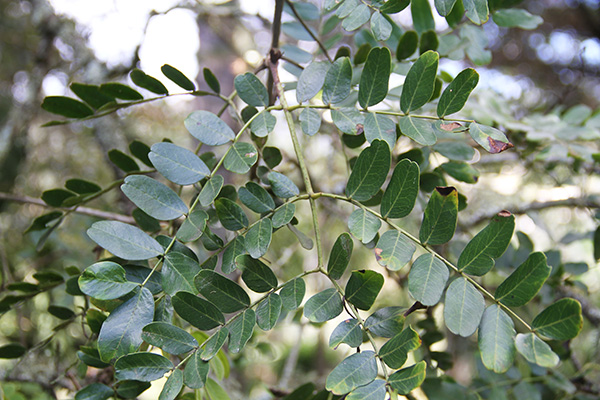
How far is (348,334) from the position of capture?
1.13 feet

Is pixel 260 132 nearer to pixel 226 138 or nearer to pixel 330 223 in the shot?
pixel 226 138

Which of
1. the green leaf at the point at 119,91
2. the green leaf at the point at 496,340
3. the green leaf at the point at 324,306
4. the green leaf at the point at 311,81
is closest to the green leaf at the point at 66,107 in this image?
the green leaf at the point at 119,91

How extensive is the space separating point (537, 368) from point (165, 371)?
0.57 meters

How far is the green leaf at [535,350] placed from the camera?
0.31 meters

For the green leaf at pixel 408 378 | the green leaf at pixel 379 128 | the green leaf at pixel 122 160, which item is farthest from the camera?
the green leaf at pixel 122 160

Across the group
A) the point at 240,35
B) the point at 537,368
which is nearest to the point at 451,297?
the point at 537,368

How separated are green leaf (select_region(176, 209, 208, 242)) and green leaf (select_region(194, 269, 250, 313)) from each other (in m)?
0.04

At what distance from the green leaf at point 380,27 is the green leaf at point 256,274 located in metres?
0.25

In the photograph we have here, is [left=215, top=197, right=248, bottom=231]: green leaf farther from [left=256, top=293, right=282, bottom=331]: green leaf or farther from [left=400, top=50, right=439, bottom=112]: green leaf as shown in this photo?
[left=400, top=50, right=439, bottom=112]: green leaf

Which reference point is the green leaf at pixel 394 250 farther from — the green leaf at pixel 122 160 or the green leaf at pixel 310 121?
the green leaf at pixel 122 160

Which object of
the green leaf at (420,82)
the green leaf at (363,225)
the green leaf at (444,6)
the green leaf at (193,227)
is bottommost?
the green leaf at (363,225)

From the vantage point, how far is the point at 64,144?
1.92 metres

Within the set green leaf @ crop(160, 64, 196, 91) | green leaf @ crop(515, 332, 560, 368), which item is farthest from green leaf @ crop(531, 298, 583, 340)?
green leaf @ crop(160, 64, 196, 91)

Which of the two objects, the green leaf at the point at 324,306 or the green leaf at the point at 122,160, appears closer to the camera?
the green leaf at the point at 324,306
